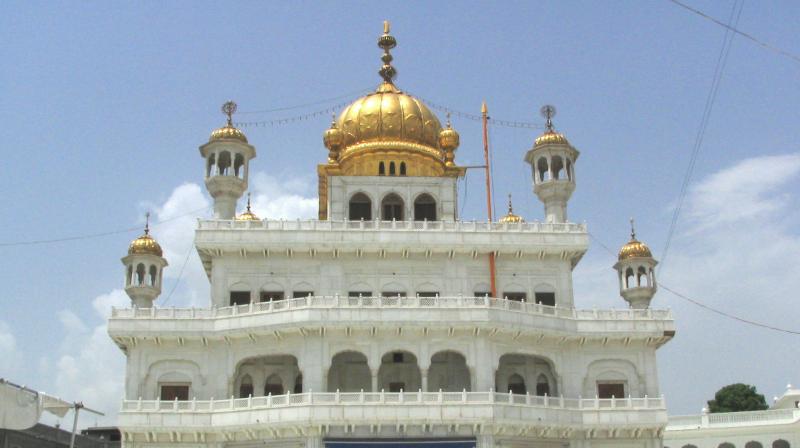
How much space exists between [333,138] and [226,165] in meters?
5.65

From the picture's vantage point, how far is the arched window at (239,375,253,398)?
39.2m

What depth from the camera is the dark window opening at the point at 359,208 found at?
144 feet

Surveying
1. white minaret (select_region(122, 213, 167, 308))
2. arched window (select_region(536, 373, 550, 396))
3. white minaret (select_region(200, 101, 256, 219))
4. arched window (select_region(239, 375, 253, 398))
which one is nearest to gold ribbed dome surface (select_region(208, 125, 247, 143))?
white minaret (select_region(200, 101, 256, 219))

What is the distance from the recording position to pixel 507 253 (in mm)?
40594

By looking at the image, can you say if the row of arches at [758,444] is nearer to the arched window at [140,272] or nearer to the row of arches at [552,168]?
the row of arches at [552,168]

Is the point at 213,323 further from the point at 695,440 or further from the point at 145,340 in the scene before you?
the point at 695,440

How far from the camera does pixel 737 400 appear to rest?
215 ft

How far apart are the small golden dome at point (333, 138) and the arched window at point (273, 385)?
39.7ft

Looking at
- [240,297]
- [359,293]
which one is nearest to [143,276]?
[240,297]

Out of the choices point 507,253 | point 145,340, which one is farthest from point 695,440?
point 145,340

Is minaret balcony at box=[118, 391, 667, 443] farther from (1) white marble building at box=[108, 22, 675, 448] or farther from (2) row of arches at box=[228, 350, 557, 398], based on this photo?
(2) row of arches at box=[228, 350, 557, 398]

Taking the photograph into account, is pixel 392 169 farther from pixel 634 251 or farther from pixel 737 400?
pixel 737 400

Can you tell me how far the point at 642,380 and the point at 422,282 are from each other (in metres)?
9.94

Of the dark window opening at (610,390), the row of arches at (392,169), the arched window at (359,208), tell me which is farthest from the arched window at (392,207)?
the dark window opening at (610,390)
